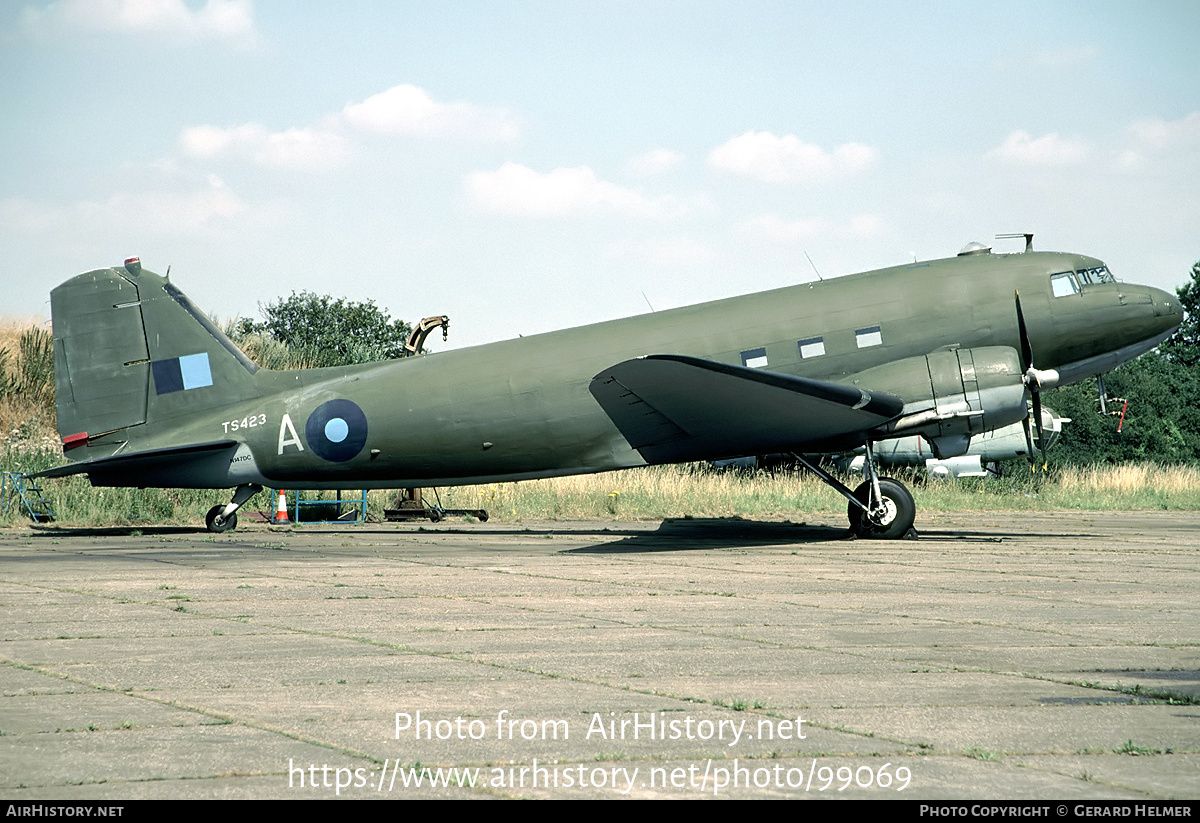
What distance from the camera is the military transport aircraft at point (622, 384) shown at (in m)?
19.3

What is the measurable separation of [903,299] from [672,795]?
16678mm

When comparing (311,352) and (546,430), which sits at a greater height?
(311,352)

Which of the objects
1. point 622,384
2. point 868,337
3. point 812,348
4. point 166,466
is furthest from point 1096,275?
point 166,466

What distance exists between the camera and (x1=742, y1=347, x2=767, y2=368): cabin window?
20.5 metres

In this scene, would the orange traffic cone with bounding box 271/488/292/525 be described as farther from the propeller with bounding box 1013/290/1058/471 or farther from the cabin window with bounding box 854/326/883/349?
the propeller with bounding box 1013/290/1058/471

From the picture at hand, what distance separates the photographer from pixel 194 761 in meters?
5.42

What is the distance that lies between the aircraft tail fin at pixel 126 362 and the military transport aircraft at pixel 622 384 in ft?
0.13

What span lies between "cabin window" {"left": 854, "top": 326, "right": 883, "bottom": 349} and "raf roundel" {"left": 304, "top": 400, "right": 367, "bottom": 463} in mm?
10123

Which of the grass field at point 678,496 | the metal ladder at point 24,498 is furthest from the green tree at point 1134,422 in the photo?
the metal ladder at point 24,498

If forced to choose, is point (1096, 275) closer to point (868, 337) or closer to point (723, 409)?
point (868, 337)

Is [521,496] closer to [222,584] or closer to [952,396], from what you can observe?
[952,396]

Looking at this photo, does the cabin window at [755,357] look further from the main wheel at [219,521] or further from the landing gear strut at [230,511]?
the main wheel at [219,521]

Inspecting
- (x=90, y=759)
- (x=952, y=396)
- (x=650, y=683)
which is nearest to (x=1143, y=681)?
(x=650, y=683)

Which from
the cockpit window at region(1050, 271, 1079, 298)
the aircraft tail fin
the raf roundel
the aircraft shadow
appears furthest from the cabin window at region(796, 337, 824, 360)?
the aircraft tail fin
